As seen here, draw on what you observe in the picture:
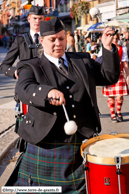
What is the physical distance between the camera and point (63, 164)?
272cm

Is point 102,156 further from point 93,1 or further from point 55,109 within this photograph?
point 93,1

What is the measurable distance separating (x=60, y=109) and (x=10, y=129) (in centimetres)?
384

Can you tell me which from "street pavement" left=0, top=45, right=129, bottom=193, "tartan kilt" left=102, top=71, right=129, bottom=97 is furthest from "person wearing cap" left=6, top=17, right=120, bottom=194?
"tartan kilt" left=102, top=71, right=129, bottom=97

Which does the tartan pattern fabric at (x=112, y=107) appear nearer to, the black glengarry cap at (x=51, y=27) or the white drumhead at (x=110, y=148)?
the white drumhead at (x=110, y=148)

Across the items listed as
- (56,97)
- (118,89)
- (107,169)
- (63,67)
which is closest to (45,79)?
(63,67)

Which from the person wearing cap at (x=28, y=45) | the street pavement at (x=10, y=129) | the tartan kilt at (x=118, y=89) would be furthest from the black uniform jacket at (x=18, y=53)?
the tartan kilt at (x=118, y=89)

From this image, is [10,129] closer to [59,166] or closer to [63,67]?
[59,166]

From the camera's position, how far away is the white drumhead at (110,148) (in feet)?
8.00

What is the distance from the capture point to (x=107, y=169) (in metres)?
2.31

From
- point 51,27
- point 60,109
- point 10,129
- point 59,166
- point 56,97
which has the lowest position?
point 10,129

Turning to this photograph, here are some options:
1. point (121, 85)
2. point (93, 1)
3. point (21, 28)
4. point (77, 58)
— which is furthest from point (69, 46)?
point (21, 28)

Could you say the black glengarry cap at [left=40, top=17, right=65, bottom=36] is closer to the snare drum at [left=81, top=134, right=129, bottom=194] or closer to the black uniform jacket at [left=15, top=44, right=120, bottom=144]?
the black uniform jacket at [left=15, top=44, right=120, bottom=144]

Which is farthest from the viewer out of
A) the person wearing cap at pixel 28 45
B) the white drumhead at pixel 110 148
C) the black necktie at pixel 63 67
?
the person wearing cap at pixel 28 45

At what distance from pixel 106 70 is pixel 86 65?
0.17 meters
